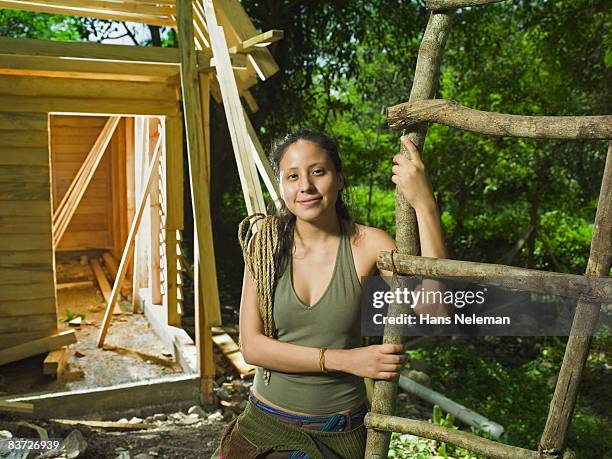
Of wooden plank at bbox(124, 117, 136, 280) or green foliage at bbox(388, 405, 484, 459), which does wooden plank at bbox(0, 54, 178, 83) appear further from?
green foliage at bbox(388, 405, 484, 459)

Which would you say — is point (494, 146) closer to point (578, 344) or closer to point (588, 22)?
point (588, 22)

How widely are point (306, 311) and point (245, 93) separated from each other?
13.3ft

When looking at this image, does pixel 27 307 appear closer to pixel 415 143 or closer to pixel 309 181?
pixel 309 181

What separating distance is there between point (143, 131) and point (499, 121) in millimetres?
6190

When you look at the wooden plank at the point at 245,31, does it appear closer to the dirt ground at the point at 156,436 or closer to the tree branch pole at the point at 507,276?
the dirt ground at the point at 156,436

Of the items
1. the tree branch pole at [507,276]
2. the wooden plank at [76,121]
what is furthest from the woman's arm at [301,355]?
the wooden plank at [76,121]

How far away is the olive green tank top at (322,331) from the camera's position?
6.29 ft

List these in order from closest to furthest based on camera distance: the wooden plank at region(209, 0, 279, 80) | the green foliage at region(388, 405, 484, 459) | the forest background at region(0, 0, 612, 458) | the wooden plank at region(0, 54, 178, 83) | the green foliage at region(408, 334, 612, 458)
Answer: the green foliage at region(388, 405, 484, 459) < the wooden plank at region(209, 0, 279, 80) < the wooden plank at region(0, 54, 178, 83) < the green foliage at region(408, 334, 612, 458) < the forest background at region(0, 0, 612, 458)

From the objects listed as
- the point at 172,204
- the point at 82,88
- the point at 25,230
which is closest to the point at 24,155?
the point at 25,230

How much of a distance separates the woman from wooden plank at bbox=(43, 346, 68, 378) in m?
4.03

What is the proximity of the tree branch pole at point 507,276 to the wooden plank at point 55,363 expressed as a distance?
4.43m

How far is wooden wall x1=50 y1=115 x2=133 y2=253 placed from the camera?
33.1 ft

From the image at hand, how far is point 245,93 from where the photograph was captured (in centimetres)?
569

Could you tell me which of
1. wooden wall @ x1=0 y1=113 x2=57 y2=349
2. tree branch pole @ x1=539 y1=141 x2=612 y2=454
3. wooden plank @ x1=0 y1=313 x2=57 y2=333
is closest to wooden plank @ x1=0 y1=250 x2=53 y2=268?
wooden wall @ x1=0 y1=113 x2=57 y2=349
